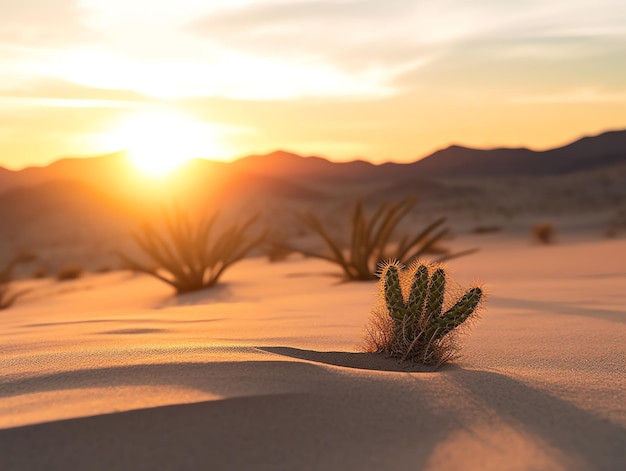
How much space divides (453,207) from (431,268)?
92.4ft

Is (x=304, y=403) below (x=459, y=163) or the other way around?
below

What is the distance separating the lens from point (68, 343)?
320 centimetres

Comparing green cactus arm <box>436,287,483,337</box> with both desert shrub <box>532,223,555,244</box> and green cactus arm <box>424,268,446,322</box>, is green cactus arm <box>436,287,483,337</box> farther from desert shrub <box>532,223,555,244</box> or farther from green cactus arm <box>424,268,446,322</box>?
desert shrub <box>532,223,555,244</box>

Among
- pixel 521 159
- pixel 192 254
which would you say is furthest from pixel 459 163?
pixel 192 254

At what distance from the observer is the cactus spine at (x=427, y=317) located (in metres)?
2.72

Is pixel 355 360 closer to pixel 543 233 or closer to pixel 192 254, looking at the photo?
pixel 192 254

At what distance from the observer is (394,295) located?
282 cm

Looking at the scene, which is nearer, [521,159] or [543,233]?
[543,233]

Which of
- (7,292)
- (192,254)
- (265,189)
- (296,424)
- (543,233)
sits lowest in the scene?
(7,292)

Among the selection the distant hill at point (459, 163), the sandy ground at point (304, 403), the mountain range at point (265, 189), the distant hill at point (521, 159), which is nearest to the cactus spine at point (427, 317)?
the sandy ground at point (304, 403)

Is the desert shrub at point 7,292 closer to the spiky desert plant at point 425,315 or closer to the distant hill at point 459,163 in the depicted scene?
the spiky desert plant at point 425,315

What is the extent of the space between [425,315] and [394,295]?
6.0 inches

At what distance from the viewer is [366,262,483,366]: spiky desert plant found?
8.93 feet

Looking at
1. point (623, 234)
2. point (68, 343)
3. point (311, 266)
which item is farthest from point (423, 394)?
point (623, 234)
